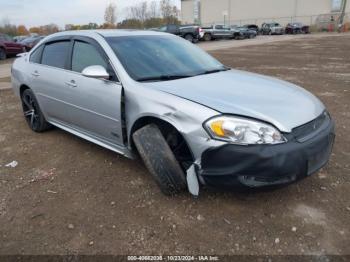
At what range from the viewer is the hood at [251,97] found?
8.78 feet

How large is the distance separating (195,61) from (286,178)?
1.92 meters

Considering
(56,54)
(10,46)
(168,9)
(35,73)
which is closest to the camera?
(56,54)

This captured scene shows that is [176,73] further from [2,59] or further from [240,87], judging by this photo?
[2,59]

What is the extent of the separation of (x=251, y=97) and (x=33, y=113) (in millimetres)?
3620

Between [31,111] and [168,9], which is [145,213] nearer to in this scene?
[31,111]

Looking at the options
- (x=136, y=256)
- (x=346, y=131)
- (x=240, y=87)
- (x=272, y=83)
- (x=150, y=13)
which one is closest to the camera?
(x=136, y=256)

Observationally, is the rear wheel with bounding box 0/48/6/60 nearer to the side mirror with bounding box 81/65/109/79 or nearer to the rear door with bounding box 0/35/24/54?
the rear door with bounding box 0/35/24/54

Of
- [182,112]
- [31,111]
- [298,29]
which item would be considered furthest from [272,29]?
[182,112]

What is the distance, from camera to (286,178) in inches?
102

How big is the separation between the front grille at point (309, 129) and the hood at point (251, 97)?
39mm

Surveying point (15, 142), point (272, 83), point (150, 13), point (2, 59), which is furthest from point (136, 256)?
point (150, 13)

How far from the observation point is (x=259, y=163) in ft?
8.22

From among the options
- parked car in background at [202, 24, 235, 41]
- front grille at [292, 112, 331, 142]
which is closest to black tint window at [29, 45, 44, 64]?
front grille at [292, 112, 331, 142]

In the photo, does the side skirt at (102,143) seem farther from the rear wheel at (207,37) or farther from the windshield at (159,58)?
the rear wheel at (207,37)
